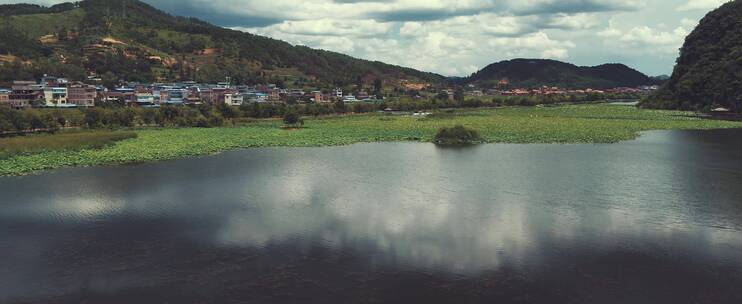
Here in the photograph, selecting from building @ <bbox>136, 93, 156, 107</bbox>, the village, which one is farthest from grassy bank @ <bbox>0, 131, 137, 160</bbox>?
building @ <bbox>136, 93, 156, 107</bbox>

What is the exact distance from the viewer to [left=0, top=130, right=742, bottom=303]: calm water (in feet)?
68.9

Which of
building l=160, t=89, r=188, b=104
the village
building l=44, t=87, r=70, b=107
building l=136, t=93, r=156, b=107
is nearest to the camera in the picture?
the village

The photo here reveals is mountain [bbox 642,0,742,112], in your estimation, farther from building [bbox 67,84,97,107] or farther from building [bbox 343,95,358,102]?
building [bbox 67,84,97,107]

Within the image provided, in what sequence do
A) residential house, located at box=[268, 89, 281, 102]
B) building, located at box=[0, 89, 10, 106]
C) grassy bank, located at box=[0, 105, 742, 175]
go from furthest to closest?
residential house, located at box=[268, 89, 281, 102]
building, located at box=[0, 89, 10, 106]
grassy bank, located at box=[0, 105, 742, 175]

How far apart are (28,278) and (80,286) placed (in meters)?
2.87

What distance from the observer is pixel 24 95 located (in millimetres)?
107938

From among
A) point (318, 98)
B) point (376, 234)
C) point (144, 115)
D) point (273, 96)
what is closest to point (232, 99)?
point (273, 96)

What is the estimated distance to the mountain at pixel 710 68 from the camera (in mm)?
118562

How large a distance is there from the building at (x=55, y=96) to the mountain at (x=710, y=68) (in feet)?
485

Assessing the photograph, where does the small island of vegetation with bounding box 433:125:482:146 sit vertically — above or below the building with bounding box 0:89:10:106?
below

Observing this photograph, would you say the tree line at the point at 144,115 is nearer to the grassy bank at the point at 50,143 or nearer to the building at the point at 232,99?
the grassy bank at the point at 50,143

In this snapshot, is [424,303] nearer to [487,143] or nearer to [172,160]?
[172,160]

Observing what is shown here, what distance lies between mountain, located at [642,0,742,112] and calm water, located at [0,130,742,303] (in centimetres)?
8629

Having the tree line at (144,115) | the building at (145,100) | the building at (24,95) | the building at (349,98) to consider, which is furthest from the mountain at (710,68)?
the building at (24,95)
